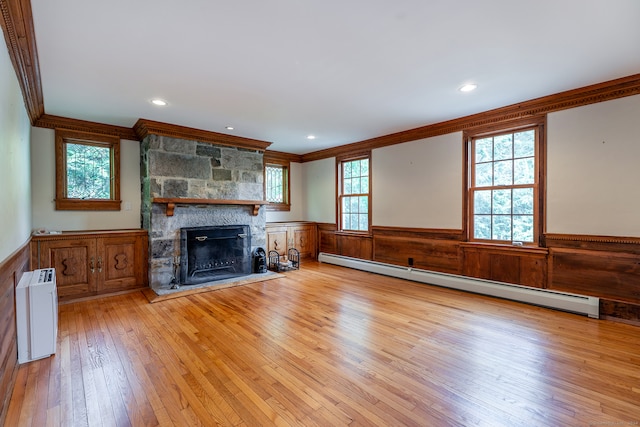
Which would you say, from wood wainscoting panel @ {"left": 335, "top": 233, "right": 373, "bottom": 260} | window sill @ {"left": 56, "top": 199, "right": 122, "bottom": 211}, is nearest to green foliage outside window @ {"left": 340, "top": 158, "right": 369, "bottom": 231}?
wood wainscoting panel @ {"left": 335, "top": 233, "right": 373, "bottom": 260}

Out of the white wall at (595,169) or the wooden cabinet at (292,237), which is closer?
the white wall at (595,169)

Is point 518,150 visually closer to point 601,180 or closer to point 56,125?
point 601,180

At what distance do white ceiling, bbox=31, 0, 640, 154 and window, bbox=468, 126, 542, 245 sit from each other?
0.54 meters

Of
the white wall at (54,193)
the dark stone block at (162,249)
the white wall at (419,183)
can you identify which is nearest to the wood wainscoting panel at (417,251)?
the white wall at (419,183)

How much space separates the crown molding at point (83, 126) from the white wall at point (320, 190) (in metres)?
3.55

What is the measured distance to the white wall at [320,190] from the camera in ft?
21.1

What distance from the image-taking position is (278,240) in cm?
618

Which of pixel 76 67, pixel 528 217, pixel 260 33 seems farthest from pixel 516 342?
pixel 76 67

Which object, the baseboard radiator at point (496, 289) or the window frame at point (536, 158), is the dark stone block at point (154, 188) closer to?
the baseboard radiator at point (496, 289)

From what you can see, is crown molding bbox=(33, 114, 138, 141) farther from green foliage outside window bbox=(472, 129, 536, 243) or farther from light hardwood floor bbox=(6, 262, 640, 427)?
green foliage outside window bbox=(472, 129, 536, 243)

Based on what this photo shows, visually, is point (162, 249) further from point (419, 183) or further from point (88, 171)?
point (419, 183)

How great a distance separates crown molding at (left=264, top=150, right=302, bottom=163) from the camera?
21.3 ft

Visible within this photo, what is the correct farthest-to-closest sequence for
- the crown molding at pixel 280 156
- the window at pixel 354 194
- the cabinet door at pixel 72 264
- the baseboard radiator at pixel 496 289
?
the crown molding at pixel 280 156 → the window at pixel 354 194 → the cabinet door at pixel 72 264 → the baseboard radiator at pixel 496 289

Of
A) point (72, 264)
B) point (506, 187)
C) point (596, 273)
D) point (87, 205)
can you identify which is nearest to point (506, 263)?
point (596, 273)
